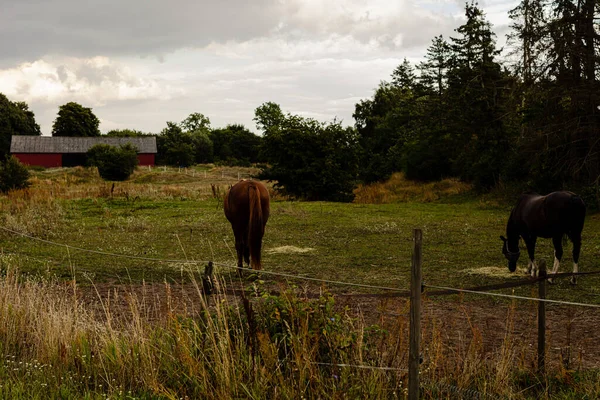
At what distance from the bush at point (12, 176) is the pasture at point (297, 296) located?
4.41m

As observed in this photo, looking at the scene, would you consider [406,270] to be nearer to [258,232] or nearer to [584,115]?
[258,232]

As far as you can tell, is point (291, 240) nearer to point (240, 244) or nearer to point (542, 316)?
point (240, 244)

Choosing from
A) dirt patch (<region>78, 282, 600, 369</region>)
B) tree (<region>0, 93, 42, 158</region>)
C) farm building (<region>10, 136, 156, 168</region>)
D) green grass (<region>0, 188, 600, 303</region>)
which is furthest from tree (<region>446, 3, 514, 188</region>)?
tree (<region>0, 93, 42, 158</region>)

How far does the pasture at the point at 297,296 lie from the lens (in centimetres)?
475

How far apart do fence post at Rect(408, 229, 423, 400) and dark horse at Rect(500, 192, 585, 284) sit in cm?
698

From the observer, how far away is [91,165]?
63.4 meters

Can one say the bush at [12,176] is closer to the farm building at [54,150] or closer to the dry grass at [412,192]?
the dry grass at [412,192]

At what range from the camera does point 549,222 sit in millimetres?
10812

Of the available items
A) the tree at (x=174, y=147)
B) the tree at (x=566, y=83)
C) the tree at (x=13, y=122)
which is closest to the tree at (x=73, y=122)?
the tree at (x=13, y=122)

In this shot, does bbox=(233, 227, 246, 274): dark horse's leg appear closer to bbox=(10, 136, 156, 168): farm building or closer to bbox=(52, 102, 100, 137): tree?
bbox=(10, 136, 156, 168): farm building

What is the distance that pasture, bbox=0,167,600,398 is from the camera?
475 cm

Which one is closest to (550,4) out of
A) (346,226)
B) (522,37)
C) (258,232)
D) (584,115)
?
(522,37)

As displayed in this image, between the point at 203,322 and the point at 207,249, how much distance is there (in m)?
9.72

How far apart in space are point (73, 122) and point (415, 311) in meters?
96.6
